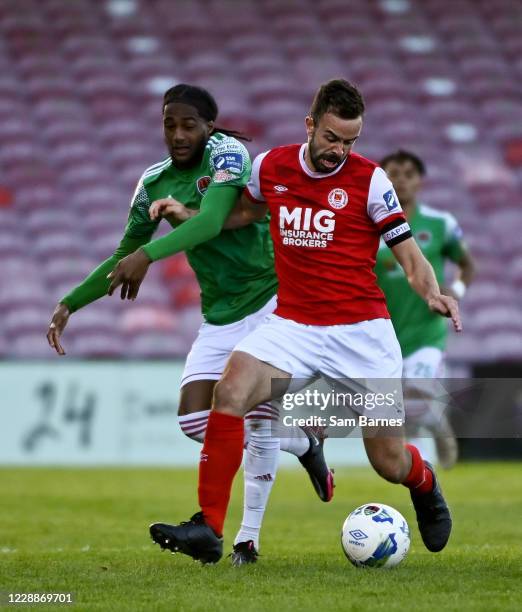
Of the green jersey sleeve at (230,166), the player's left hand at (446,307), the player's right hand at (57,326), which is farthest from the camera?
the player's right hand at (57,326)

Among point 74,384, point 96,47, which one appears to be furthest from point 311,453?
point 96,47

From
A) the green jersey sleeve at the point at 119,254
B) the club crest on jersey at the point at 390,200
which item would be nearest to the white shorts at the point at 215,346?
the green jersey sleeve at the point at 119,254

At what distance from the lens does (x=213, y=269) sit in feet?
21.0

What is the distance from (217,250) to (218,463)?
53.0 inches

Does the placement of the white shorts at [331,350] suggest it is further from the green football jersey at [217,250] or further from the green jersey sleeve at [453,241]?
the green jersey sleeve at [453,241]

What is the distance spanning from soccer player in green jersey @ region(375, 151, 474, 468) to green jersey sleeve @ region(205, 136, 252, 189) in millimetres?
3022

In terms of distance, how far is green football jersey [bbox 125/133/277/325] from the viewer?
6.27 meters

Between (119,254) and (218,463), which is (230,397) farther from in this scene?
(119,254)

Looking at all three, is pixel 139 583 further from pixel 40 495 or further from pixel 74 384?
pixel 74 384

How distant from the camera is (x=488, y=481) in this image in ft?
39.0

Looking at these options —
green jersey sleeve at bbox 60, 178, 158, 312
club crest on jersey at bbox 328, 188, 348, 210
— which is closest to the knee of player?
club crest on jersey at bbox 328, 188, 348, 210

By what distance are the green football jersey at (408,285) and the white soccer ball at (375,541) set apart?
3454 mm

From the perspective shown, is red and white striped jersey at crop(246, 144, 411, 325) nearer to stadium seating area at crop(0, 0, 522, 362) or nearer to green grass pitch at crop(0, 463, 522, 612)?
green grass pitch at crop(0, 463, 522, 612)

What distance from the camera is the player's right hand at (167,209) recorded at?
5.75 m
